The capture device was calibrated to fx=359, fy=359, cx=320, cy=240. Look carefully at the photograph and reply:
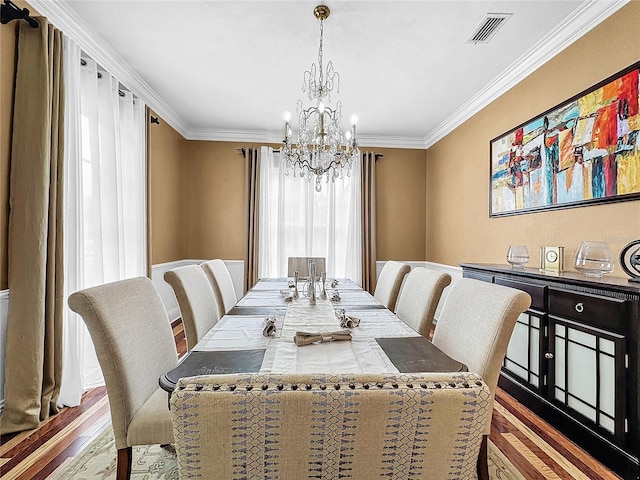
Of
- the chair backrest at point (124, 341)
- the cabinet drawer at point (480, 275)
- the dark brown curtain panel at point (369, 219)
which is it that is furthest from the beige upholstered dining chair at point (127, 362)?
the dark brown curtain panel at point (369, 219)

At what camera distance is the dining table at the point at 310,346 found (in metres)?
1.19

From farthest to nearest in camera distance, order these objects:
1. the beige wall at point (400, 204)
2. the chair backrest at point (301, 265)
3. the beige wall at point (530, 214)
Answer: the beige wall at point (400, 204), the chair backrest at point (301, 265), the beige wall at point (530, 214)

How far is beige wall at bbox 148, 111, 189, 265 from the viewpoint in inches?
157

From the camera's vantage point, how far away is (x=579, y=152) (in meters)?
2.38

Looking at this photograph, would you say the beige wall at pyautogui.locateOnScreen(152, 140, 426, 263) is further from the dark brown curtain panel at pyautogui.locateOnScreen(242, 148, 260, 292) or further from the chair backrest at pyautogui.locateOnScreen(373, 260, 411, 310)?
the chair backrest at pyautogui.locateOnScreen(373, 260, 411, 310)

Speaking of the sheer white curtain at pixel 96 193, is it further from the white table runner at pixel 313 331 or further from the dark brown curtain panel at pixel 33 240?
the white table runner at pixel 313 331

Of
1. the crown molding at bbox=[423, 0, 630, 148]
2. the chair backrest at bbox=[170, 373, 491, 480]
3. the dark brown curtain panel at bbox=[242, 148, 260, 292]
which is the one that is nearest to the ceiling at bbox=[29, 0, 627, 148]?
the crown molding at bbox=[423, 0, 630, 148]

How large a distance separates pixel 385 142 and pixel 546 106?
2.52 m

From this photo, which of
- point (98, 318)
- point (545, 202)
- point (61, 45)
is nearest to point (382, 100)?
point (545, 202)

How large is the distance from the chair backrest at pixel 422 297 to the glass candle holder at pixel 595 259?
757 millimetres

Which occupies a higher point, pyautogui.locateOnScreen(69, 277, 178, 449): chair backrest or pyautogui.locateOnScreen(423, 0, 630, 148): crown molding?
pyautogui.locateOnScreen(423, 0, 630, 148): crown molding

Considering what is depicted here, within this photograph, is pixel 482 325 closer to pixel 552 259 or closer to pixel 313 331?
pixel 313 331

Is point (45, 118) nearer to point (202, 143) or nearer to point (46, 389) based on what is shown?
point (46, 389)

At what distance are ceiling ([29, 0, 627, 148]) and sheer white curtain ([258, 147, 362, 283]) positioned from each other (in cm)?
113
